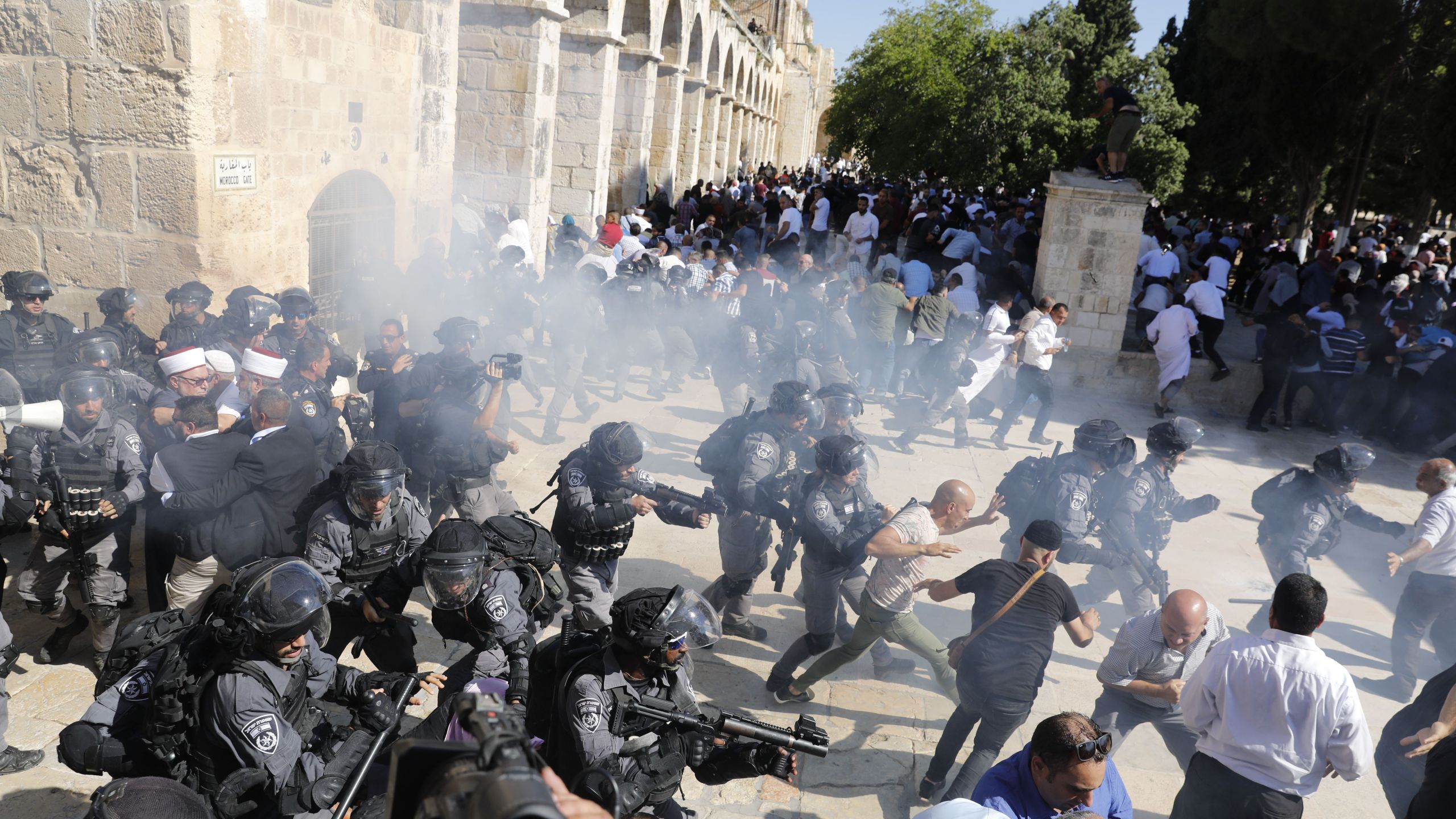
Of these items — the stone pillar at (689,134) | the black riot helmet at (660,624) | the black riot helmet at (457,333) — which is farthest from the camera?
the stone pillar at (689,134)

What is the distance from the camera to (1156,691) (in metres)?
3.90

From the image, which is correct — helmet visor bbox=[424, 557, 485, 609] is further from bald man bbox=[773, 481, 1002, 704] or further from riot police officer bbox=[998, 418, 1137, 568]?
riot police officer bbox=[998, 418, 1137, 568]

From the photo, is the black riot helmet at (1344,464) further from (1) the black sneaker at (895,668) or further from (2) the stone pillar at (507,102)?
(2) the stone pillar at (507,102)

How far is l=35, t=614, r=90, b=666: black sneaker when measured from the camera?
4672 millimetres

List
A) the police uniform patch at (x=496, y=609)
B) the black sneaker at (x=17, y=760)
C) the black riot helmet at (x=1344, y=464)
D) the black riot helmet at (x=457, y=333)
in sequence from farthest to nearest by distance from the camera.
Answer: the black riot helmet at (x=457, y=333) → the black riot helmet at (x=1344, y=464) → the black sneaker at (x=17, y=760) → the police uniform patch at (x=496, y=609)

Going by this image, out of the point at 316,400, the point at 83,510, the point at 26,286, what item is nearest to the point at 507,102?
the point at 26,286

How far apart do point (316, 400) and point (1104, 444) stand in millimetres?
4439

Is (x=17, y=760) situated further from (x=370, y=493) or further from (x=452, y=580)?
(x=452, y=580)

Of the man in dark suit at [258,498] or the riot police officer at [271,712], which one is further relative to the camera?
the man in dark suit at [258,498]

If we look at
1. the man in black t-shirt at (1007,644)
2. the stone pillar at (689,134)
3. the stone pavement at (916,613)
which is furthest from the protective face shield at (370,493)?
the stone pillar at (689,134)

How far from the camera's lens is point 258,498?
4238 millimetres

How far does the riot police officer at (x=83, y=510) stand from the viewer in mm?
4348

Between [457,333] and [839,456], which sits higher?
[457,333]

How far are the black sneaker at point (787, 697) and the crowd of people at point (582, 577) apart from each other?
0.05 ft
